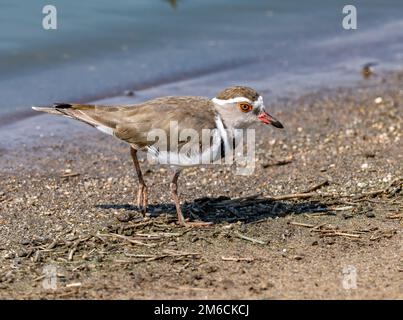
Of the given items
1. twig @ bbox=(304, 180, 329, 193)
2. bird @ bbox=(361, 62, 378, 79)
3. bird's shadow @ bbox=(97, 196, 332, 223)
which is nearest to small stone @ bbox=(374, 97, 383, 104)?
bird @ bbox=(361, 62, 378, 79)

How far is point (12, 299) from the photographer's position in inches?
261

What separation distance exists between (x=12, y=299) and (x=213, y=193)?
336 centimetres

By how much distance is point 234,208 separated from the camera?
8.73 meters

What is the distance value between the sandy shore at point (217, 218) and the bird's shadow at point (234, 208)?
2cm

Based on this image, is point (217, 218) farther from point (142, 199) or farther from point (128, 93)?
point (128, 93)

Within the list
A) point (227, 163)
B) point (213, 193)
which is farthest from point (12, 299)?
point (227, 163)

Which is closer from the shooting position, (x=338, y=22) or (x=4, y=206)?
(x=4, y=206)

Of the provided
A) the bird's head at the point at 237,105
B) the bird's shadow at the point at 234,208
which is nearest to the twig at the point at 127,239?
the bird's shadow at the point at 234,208

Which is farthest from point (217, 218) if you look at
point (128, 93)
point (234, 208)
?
point (128, 93)

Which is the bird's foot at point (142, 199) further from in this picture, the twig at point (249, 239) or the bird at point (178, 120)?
the twig at point (249, 239)

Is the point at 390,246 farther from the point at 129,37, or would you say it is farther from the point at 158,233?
the point at 129,37

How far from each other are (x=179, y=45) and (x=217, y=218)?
268 inches

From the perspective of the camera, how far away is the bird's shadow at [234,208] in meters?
8.60

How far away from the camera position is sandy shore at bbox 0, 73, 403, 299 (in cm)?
697
